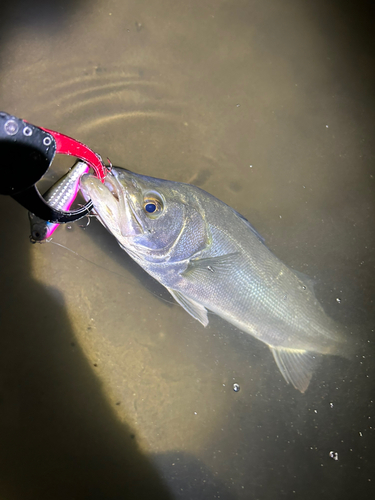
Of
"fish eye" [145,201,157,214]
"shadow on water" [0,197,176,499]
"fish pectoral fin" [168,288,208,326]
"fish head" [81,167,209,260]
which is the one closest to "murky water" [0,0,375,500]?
"shadow on water" [0,197,176,499]

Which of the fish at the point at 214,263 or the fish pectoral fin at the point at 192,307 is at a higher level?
the fish at the point at 214,263

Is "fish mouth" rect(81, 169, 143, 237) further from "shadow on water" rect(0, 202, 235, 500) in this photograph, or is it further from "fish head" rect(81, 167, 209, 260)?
"shadow on water" rect(0, 202, 235, 500)

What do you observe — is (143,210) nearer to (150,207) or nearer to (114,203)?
(150,207)

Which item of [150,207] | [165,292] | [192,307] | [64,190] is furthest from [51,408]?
[150,207]

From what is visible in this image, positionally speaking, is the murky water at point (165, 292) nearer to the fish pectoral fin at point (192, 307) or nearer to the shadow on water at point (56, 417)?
the shadow on water at point (56, 417)

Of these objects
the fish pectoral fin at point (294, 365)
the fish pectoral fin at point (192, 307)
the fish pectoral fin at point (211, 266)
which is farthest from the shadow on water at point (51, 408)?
the fish pectoral fin at point (294, 365)

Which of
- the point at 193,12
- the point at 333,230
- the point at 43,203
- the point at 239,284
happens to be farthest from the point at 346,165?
the point at 43,203
